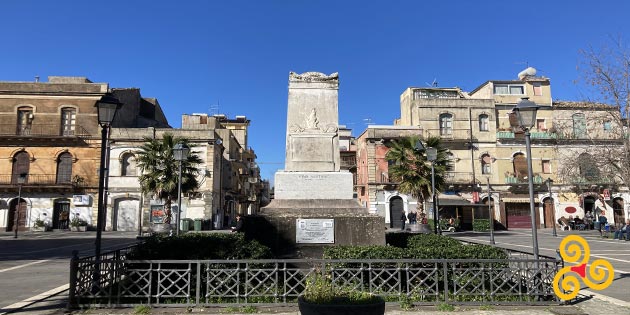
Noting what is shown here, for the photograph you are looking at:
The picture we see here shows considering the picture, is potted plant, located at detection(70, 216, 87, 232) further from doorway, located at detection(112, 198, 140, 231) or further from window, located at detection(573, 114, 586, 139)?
window, located at detection(573, 114, 586, 139)

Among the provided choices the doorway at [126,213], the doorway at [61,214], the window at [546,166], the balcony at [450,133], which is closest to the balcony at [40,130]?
the doorway at [61,214]

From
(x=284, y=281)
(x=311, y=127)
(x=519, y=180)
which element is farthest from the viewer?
(x=519, y=180)

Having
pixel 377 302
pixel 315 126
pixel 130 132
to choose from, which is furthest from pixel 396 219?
pixel 377 302

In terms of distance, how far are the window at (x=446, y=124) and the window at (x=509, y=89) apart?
18.7 ft

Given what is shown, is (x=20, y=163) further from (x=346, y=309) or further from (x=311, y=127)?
(x=346, y=309)

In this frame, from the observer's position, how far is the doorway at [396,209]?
39.0m

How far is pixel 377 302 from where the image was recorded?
4.44 m

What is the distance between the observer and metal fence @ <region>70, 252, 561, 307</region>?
23.0 feet

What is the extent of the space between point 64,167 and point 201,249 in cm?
3457

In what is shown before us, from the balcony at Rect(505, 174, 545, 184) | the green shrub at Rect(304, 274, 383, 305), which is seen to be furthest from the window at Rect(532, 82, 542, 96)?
the green shrub at Rect(304, 274, 383, 305)

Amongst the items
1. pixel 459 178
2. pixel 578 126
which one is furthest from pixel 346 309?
pixel 578 126

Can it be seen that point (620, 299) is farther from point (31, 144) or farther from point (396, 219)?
point (31, 144)

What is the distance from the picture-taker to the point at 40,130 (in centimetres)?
3656

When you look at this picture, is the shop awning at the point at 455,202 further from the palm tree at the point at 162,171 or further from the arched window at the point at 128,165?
the arched window at the point at 128,165
